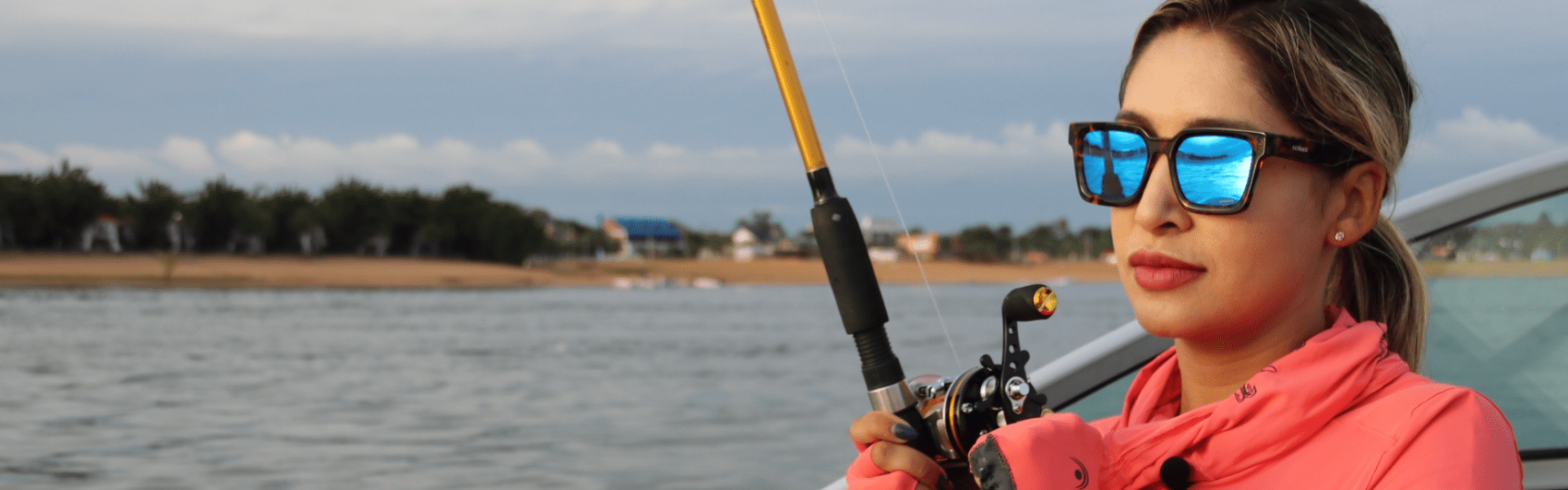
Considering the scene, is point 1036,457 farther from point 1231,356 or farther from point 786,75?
point 786,75

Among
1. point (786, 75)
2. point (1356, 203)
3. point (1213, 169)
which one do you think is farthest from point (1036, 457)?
point (786, 75)

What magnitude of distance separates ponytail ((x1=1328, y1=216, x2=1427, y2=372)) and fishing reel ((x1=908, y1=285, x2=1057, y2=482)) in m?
0.31

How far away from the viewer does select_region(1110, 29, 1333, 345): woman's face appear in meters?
1.14

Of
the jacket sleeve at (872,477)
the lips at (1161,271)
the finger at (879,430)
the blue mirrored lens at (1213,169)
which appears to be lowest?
the jacket sleeve at (872,477)

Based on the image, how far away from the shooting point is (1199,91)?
1188 millimetres

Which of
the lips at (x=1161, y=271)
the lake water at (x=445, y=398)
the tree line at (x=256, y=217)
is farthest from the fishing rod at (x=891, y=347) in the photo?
the tree line at (x=256, y=217)

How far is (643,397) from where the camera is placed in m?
21.5

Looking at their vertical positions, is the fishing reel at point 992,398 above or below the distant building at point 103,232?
below

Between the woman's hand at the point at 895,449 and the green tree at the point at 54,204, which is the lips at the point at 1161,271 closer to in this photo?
the woman's hand at the point at 895,449

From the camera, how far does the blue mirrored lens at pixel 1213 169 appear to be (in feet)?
3.69

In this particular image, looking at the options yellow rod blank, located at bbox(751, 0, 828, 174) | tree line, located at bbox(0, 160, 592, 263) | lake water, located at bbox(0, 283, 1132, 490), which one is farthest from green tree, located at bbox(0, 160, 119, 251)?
yellow rod blank, located at bbox(751, 0, 828, 174)

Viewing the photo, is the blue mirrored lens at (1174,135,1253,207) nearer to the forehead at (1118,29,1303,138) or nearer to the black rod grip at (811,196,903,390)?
the forehead at (1118,29,1303,138)

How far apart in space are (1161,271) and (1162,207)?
0.06 m

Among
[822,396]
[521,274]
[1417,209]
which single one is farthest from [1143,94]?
[521,274]
